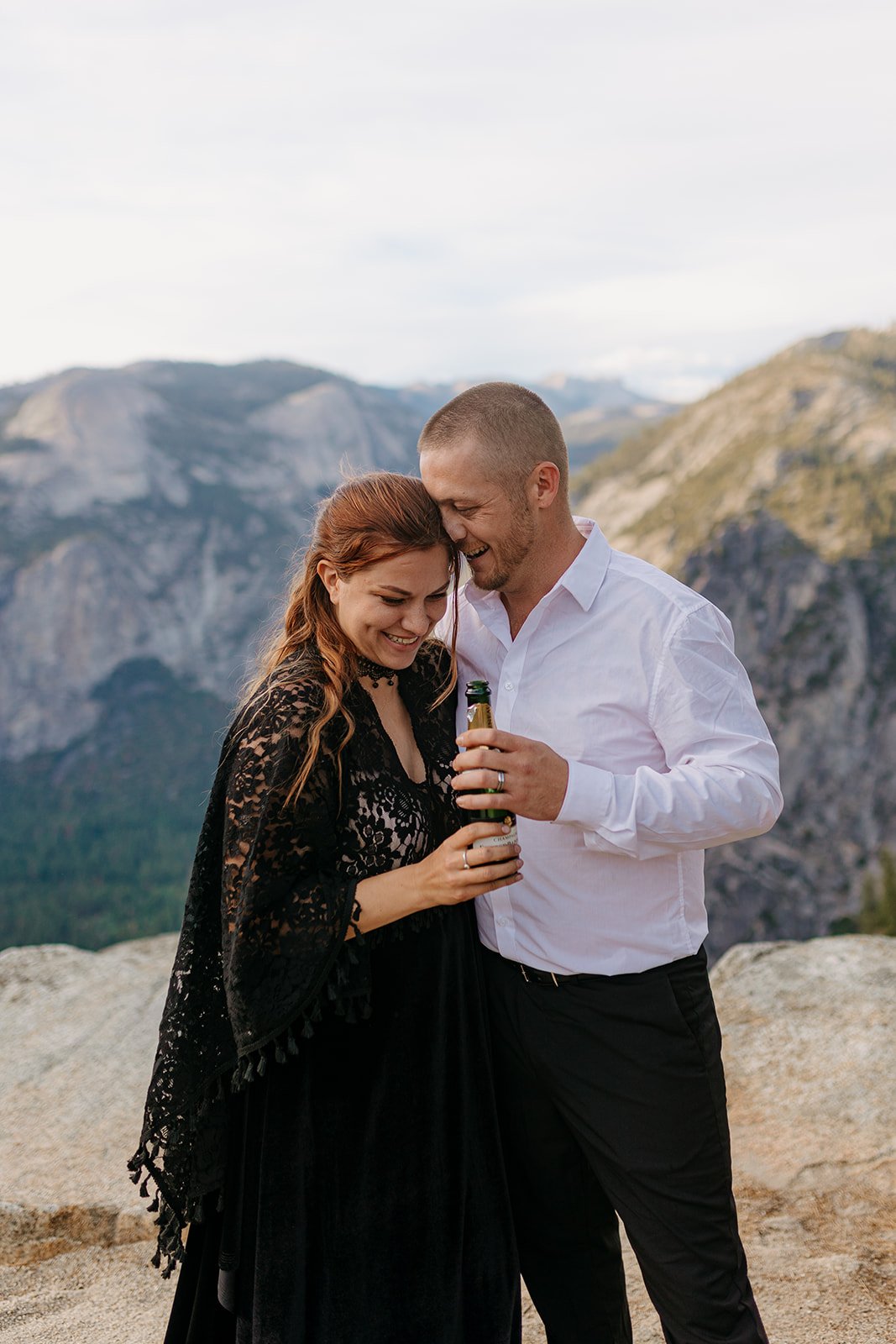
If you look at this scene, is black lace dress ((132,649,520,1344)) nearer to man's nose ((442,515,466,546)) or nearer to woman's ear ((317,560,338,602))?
woman's ear ((317,560,338,602))

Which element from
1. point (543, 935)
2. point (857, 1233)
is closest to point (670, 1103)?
point (543, 935)

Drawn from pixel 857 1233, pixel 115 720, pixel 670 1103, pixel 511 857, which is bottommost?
pixel 115 720

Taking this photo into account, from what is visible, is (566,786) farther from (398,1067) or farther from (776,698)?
(776,698)

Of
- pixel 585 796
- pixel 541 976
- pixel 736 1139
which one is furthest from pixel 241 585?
pixel 585 796

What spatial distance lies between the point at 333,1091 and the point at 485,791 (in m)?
1.01

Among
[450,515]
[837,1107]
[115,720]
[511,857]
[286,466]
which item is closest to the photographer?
[511,857]

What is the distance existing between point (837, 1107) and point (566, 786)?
12.5ft

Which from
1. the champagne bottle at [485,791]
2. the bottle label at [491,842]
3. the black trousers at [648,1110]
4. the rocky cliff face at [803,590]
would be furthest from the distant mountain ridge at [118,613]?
the bottle label at [491,842]

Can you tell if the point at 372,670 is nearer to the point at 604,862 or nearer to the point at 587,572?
the point at 587,572

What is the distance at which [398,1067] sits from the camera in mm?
2967

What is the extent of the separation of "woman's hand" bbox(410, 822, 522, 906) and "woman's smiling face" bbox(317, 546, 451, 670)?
0.68m

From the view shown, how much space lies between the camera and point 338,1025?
2.92 meters

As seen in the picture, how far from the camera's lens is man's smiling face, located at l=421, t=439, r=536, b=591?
10.4 feet

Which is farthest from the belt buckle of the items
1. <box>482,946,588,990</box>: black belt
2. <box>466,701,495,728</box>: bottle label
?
<box>466,701,495,728</box>: bottle label
